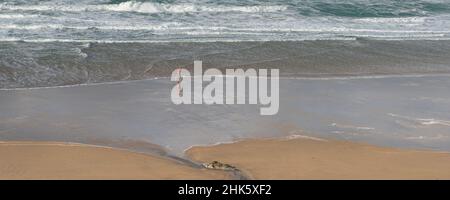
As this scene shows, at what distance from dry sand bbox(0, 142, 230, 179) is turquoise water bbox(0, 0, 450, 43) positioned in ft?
28.0

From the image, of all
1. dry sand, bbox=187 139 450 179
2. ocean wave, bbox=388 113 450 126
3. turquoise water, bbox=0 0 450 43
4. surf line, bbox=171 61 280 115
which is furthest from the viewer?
turquoise water, bbox=0 0 450 43

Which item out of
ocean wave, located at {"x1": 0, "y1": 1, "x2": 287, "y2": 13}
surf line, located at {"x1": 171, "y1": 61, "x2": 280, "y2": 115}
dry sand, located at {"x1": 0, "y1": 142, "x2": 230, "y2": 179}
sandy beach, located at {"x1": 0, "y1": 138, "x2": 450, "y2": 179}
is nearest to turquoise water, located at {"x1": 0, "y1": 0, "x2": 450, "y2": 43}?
ocean wave, located at {"x1": 0, "y1": 1, "x2": 287, "y2": 13}

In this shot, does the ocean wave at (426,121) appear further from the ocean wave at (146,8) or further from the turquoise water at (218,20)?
the ocean wave at (146,8)

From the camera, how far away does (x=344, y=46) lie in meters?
17.5

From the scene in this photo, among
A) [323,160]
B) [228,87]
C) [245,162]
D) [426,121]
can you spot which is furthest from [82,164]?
[426,121]

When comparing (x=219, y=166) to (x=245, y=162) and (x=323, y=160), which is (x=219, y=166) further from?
(x=323, y=160)

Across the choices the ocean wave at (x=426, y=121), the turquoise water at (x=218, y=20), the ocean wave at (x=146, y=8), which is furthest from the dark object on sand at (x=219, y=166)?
the ocean wave at (x=146, y=8)

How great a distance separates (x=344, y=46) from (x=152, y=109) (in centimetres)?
796

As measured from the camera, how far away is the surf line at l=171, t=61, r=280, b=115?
1164 centimetres

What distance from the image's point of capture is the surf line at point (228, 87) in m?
11.6

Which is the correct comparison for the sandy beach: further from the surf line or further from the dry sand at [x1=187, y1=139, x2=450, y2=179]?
the surf line

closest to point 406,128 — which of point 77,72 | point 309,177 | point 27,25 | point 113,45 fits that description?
point 309,177

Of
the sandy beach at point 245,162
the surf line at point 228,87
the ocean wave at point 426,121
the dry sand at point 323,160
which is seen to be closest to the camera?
the sandy beach at point 245,162

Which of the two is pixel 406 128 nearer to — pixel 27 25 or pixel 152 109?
pixel 152 109
